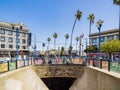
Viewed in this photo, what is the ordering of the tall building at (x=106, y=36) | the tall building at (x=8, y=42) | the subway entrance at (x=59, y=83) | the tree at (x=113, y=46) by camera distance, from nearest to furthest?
the subway entrance at (x=59, y=83) → the tree at (x=113, y=46) → the tall building at (x=8, y=42) → the tall building at (x=106, y=36)

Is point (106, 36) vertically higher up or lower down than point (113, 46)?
higher up

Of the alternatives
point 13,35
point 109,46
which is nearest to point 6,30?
point 13,35

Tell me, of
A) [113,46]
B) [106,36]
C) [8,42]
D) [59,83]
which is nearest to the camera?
[59,83]

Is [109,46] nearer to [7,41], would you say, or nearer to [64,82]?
[64,82]

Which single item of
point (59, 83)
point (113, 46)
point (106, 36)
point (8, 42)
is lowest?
point (59, 83)

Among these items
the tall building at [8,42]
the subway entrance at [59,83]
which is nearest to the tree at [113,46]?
the tall building at [8,42]

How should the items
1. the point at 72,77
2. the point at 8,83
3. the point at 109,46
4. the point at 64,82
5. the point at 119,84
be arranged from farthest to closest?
the point at 109,46 → the point at 64,82 → the point at 72,77 → the point at 8,83 → the point at 119,84

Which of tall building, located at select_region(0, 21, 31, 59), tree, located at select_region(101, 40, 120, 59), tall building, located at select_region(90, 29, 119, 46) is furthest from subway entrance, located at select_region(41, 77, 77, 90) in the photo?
tall building, located at select_region(90, 29, 119, 46)

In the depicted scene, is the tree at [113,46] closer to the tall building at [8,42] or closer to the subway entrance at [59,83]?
the tall building at [8,42]

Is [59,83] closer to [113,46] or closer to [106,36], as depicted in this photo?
[113,46]

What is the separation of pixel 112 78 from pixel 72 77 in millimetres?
19172

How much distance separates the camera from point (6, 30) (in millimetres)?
84125

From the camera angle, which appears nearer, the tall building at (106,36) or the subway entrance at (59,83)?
the subway entrance at (59,83)

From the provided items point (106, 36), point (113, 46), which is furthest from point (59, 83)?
point (106, 36)
